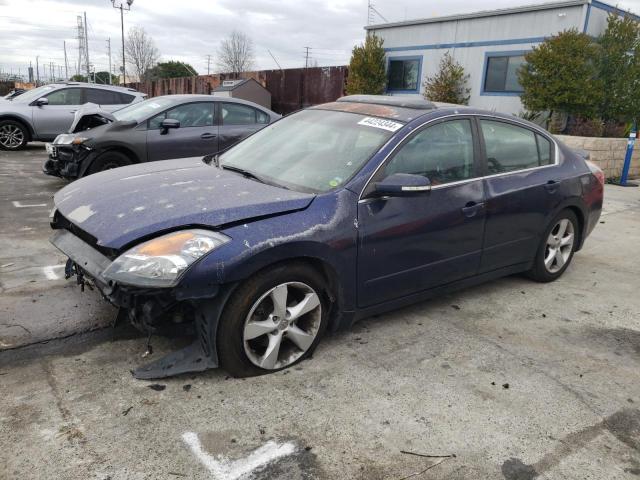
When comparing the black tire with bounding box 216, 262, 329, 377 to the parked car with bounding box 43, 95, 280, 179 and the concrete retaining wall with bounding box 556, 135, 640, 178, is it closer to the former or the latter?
the parked car with bounding box 43, 95, 280, 179

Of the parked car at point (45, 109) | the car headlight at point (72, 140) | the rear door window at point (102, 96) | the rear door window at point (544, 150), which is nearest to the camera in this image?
the rear door window at point (544, 150)

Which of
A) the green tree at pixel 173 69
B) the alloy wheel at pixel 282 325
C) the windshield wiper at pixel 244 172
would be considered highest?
the green tree at pixel 173 69

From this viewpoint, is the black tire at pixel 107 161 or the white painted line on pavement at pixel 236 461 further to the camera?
the black tire at pixel 107 161

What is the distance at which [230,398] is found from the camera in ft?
8.95

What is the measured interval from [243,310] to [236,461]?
74cm

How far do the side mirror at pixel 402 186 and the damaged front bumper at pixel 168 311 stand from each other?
109 centimetres

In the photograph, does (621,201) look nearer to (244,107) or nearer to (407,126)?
(244,107)

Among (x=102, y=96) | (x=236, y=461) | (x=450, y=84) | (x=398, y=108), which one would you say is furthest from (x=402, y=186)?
(x=450, y=84)

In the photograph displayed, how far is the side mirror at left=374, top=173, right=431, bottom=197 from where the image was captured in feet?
10.2

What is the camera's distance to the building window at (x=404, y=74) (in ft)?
60.7

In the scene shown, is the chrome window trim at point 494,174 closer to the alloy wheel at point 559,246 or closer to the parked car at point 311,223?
the parked car at point 311,223

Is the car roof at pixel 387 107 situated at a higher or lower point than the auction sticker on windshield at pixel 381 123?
higher

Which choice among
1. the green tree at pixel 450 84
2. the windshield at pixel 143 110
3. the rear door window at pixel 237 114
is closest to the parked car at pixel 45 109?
the windshield at pixel 143 110

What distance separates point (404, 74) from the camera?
19.0 m
